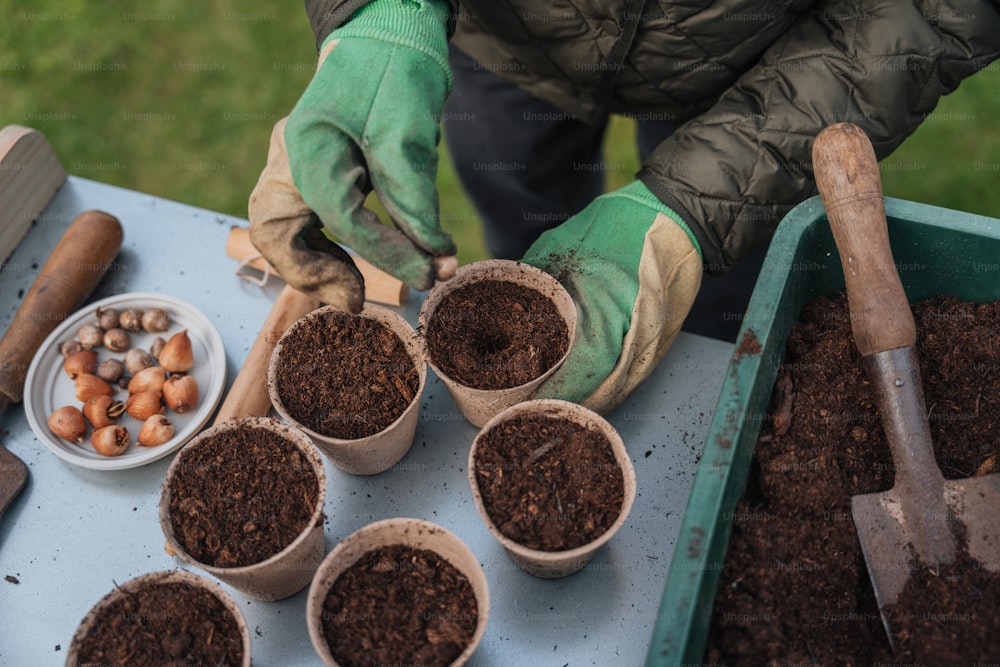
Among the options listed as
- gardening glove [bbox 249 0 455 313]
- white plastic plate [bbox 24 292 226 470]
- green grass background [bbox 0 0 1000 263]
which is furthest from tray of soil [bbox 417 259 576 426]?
green grass background [bbox 0 0 1000 263]

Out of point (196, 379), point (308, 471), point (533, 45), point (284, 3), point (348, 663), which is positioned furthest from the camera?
point (284, 3)

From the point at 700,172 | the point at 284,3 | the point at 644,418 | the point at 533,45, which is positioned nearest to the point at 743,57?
the point at 700,172

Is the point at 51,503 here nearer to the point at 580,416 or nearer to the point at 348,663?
the point at 348,663

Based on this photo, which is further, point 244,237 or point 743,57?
point 244,237

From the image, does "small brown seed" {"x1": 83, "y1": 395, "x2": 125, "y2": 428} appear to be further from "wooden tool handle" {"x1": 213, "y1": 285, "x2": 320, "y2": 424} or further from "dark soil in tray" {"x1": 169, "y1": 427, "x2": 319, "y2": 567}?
"dark soil in tray" {"x1": 169, "y1": 427, "x2": 319, "y2": 567}

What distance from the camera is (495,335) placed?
1.47m

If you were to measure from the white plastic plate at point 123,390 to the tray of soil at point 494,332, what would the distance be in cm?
49

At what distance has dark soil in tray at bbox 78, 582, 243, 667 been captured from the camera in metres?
1.16

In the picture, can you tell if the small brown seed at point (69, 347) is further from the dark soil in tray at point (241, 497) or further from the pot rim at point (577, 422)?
the pot rim at point (577, 422)

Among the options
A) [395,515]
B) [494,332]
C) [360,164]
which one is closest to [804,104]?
[494,332]

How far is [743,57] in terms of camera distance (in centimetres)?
157

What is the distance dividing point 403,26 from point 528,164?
101 cm

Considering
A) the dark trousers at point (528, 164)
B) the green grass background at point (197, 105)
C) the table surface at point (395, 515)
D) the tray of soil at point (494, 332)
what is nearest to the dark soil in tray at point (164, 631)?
the table surface at point (395, 515)

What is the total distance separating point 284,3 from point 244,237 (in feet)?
7.09
